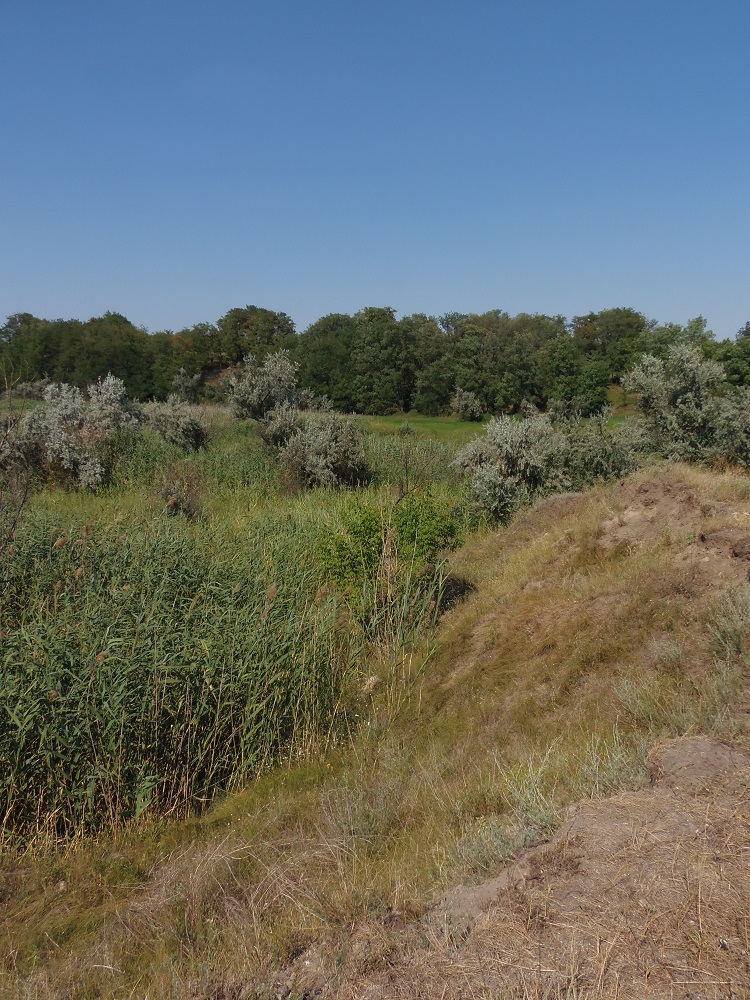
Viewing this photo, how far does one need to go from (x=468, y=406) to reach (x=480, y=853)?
34.2m

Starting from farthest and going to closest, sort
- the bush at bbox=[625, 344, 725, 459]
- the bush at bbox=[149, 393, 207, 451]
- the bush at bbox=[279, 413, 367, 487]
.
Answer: the bush at bbox=[149, 393, 207, 451]
the bush at bbox=[279, 413, 367, 487]
the bush at bbox=[625, 344, 725, 459]

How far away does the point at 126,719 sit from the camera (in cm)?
433

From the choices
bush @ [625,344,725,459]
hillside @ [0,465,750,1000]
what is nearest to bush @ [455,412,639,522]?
bush @ [625,344,725,459]

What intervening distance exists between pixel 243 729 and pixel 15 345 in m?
44.8

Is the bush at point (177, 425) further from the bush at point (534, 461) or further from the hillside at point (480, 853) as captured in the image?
the hillside at point (480, 853)

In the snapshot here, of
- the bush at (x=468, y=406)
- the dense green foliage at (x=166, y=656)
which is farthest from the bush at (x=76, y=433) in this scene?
the bush at (x=468, y=406)

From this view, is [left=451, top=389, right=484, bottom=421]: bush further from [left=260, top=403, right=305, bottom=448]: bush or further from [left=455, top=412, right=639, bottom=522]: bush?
[left=455, top=412, right=639, bottom=522]: bush

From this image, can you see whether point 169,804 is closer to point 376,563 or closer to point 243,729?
point 243,729

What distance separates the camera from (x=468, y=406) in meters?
36.5

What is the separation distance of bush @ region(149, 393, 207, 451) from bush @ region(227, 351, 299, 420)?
123 cm

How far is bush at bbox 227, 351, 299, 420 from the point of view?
17062 millimetres

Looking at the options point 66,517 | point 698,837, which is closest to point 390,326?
point 66,517

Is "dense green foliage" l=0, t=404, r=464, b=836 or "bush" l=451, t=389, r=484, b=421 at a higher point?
"bush" l=451, t=389, r=484, b=421

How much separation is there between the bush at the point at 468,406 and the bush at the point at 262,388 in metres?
19.5
